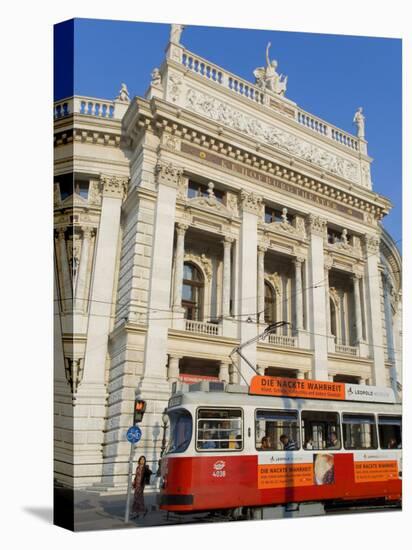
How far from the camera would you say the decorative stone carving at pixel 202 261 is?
1997 cm

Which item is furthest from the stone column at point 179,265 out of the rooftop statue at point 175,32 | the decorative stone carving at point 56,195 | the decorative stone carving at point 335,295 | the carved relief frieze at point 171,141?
the decorative stone carving at point 335,295

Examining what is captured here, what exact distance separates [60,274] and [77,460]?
462 cm

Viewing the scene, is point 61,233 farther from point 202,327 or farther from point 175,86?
point 175,86

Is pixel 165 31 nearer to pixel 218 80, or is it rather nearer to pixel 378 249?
pixel 218 80

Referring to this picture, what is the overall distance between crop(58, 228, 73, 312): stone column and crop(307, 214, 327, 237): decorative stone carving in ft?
32.7

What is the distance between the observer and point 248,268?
1991cm

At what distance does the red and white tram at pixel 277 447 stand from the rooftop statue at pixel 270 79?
33.9 feet

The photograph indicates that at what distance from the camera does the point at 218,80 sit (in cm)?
2044

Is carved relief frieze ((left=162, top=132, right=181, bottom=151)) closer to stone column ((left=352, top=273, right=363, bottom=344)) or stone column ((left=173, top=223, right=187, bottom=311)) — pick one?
stone column ((left=173, top=223, right=187, bottom=311))

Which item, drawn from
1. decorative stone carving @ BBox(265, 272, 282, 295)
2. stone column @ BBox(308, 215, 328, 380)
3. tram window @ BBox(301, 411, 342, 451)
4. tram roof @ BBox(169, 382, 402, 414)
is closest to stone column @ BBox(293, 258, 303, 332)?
stone column @ BBox(308, 215, 328, 380)

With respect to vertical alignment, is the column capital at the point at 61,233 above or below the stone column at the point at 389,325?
above

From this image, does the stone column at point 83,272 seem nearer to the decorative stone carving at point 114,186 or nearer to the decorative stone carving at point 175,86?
the decorative stone carving at point 114,186

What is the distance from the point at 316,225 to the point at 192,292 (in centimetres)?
569

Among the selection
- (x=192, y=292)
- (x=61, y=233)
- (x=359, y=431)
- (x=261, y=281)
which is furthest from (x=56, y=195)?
(x=359, y=431)
